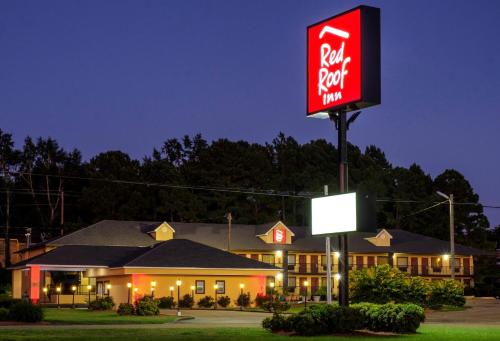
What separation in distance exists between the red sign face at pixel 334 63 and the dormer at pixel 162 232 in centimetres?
4891

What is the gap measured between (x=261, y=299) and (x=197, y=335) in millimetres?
34441

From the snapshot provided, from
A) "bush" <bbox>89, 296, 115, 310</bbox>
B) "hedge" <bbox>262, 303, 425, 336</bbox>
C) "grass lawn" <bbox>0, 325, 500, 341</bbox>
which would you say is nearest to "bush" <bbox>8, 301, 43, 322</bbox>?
"grass lawn" <bbox>0, 325, 500, 341</bbox>

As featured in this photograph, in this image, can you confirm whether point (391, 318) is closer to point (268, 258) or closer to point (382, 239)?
point (268, 258)

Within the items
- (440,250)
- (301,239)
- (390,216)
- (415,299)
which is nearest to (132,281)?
(415,299)

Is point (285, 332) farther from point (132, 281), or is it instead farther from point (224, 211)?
point (224, 211)

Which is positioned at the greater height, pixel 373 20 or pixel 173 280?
pixel 373 20

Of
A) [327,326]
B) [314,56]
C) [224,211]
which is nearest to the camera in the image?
[327,326]

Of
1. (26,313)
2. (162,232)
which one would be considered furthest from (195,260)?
(26,313)

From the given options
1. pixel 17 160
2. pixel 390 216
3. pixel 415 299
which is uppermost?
pixel 17 160

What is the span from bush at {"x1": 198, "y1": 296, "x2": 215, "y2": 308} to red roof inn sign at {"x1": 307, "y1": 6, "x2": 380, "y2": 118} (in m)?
32.7

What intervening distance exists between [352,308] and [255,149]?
97.7 meters

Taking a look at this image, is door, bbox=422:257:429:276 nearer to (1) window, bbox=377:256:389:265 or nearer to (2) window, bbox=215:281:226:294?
(1) window, bbox=377:256:389:265

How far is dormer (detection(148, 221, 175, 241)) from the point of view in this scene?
77.5 metres

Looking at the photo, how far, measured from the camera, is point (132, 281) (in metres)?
58.8
